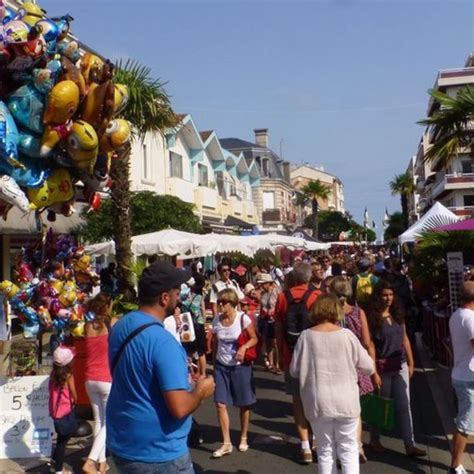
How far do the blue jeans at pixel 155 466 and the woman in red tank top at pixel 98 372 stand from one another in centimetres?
252

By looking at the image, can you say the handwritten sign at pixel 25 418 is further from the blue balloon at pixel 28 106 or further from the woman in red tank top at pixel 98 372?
the blue balloon at pixel 28 106

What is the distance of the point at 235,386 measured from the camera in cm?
653

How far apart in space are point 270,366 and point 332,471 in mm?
6365

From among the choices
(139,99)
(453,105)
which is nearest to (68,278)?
(139,99)

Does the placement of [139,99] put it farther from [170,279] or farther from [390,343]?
[170,279]

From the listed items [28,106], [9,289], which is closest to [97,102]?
[28,106]

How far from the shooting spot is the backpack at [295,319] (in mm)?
6312

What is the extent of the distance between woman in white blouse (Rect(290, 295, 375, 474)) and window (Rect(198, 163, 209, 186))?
30.8 meters

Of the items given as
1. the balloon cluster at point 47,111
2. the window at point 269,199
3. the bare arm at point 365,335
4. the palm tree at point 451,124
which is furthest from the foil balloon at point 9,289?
the window at point 269,199

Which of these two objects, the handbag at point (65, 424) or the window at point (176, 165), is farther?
the window at point (176, 165)

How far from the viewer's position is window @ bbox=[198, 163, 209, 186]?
35500 millimetres

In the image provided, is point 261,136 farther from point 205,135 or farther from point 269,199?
point 205,135

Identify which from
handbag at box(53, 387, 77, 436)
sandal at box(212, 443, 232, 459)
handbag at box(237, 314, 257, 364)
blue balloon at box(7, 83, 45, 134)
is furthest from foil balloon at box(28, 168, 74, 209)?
sandal at box(212, 443, 232, 459)

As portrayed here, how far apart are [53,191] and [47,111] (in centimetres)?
66
